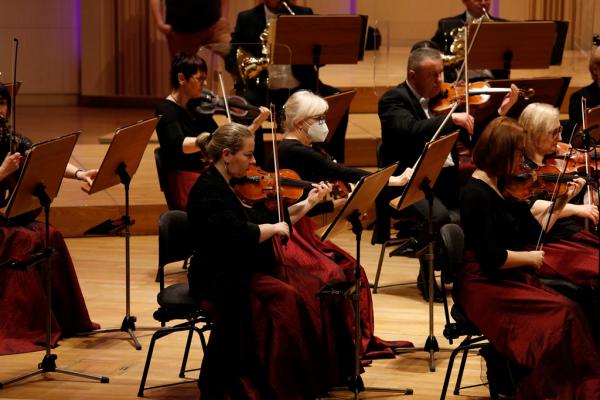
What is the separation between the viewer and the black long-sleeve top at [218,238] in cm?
400

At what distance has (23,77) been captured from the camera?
443 inches

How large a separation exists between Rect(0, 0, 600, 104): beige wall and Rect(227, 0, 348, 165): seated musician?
310 centimetres

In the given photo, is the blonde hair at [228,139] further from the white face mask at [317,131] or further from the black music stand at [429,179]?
the white face mask at [317,131]

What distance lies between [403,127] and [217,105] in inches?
44.8

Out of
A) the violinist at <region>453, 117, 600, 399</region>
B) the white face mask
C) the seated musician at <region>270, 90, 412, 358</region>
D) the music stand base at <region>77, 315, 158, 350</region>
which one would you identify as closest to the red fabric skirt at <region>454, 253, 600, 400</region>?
the violinist at <region>453, 117, 600, 399</region>

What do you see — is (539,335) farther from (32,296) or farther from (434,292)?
(32,296)

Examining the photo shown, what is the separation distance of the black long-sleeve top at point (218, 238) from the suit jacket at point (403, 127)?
5.15 feet

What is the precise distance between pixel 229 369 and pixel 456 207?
2.14 metres

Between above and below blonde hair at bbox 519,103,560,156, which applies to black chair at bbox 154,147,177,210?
below

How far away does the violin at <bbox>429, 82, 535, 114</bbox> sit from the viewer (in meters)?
5.69

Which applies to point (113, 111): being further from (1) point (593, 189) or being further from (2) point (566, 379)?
(2) point (566, 379)

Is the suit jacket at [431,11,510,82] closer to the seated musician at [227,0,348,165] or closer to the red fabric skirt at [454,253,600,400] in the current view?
the seated musician at [227,0,348,165]

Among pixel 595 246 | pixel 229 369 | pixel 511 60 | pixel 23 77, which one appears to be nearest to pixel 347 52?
pixel 511 60

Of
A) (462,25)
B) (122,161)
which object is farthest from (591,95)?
(122,161)
